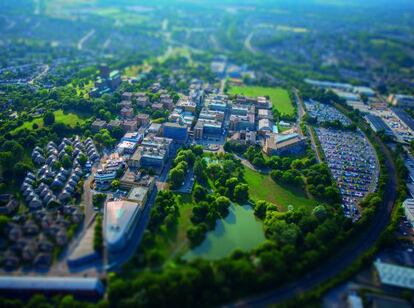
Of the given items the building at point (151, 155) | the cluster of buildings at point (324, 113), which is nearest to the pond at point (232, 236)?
the building at point (151, 155)

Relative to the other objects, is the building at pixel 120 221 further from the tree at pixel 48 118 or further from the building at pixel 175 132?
the tree at pixel 48 118

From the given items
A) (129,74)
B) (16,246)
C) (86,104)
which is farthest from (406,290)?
(129,74)

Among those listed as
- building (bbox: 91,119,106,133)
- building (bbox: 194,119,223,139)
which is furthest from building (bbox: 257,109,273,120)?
building (bbox: 91,119,106,133)

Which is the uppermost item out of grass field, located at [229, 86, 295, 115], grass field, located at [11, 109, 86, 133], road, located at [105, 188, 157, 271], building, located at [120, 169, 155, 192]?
grass field, located at [229, 86, 295, 115]

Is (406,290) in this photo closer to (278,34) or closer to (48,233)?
(48,233)

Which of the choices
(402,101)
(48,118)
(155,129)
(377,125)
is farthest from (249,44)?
(48,118)

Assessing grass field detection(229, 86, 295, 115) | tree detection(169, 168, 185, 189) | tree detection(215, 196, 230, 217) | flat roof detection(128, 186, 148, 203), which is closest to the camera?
flat roof detection(128, 186, 148, 203)

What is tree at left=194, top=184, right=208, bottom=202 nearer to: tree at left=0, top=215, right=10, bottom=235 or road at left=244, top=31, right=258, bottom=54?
tree at left=0, top=215, right=10, bottom=235
